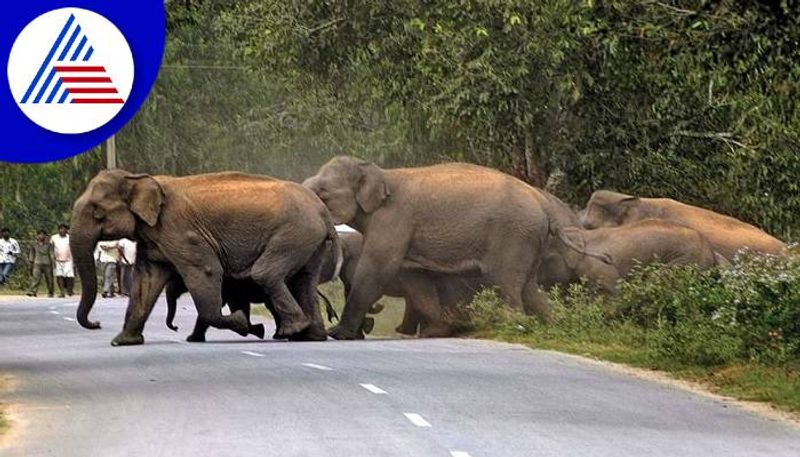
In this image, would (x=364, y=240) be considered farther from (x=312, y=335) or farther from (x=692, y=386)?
(x=692, y=386)

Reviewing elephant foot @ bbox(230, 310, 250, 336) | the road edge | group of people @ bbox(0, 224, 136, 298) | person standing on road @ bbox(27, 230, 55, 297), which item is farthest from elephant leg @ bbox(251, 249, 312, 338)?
person standing on road @ bbox(27, 230, 55, 297)

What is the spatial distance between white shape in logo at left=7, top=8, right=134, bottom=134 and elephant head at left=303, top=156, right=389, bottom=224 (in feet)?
46.8

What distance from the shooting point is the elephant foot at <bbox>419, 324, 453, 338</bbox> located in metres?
28.5

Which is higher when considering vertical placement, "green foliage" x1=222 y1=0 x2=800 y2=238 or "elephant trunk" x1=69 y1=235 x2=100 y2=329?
"green foliage" x1=222 y1=0 x2=800 y2=238

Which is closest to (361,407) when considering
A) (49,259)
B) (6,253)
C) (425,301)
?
(425,301)

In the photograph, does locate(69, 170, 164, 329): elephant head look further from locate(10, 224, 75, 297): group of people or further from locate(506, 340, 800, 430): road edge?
locate(10, 224, 75, 297): group of people

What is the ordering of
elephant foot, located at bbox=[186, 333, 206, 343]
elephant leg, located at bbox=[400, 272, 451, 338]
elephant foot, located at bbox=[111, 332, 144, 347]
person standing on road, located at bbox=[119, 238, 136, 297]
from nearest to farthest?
elephant foot, located at bbox=[111, 332, 144, 347] → elephant foot, located at bbox=[186, 333, 206, 343] → elephant leg, located at bbox=[400, 272, 451, 338] → person standing on road, located at bbox=[119, 238, 136, 297]

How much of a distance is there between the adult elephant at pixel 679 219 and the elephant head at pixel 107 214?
873 centimetres

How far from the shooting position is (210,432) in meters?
14.7

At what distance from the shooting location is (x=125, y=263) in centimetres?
4691

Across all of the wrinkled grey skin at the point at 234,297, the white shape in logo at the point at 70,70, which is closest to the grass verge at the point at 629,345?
the wrinkled grey skin at the point at 234,297

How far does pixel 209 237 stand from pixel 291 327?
5.02 feet

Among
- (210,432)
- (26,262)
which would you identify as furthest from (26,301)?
(210,432)

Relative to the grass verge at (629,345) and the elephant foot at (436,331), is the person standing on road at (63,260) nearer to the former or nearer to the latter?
the elephant foot at (436,331)
